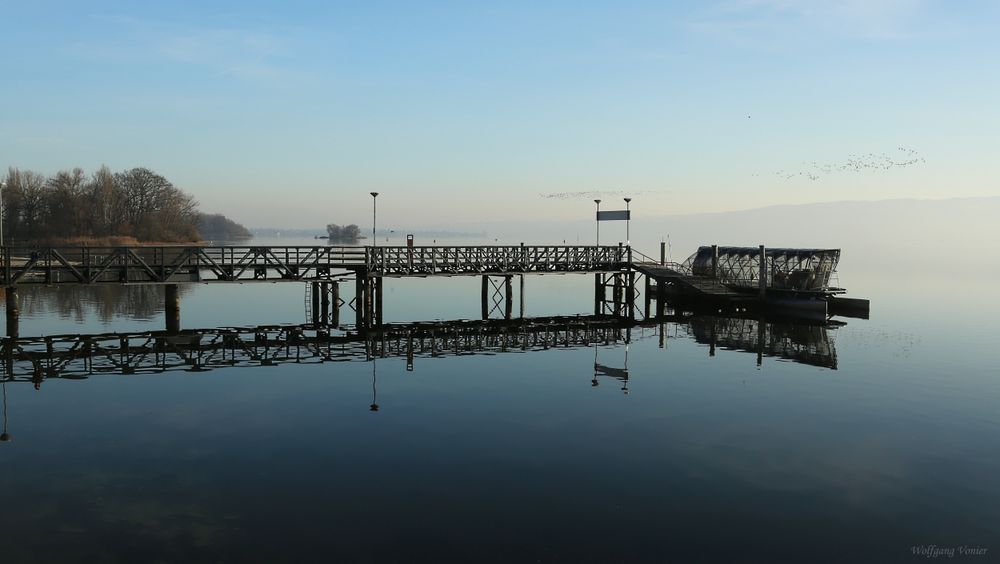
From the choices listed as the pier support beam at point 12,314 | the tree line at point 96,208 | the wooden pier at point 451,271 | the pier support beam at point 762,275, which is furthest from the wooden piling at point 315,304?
the tree line at point 96,208

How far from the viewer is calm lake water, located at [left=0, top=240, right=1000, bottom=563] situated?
12.7 metres

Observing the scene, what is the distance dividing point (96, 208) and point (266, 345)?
4141 inches

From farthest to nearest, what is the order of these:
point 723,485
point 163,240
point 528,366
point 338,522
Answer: point 163,240
point 528,366
point 723,485
point 338,522

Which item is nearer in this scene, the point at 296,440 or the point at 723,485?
the point at 723,485

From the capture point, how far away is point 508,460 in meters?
17.1

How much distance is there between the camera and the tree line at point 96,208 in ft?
387

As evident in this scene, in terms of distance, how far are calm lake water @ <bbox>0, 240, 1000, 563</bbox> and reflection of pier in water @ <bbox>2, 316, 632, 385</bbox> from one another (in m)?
0.91

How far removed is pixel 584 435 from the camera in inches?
758

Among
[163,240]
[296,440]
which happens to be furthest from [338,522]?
[163,240]

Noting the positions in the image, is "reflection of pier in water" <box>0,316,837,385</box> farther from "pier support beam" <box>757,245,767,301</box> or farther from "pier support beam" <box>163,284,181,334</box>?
"pier support beam" <box>757,245,767,301</box>

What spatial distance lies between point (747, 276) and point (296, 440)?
41374 millimetres

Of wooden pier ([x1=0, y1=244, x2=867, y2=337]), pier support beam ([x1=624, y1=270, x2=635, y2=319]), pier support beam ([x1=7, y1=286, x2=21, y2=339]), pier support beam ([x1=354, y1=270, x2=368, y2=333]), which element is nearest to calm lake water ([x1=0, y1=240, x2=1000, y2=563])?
pier support beam ([x1=7, y1=286, x2=21, y2=339])

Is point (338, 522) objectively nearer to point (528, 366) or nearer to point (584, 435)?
point (584, 435)

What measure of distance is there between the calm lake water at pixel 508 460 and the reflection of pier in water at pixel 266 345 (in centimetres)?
91
